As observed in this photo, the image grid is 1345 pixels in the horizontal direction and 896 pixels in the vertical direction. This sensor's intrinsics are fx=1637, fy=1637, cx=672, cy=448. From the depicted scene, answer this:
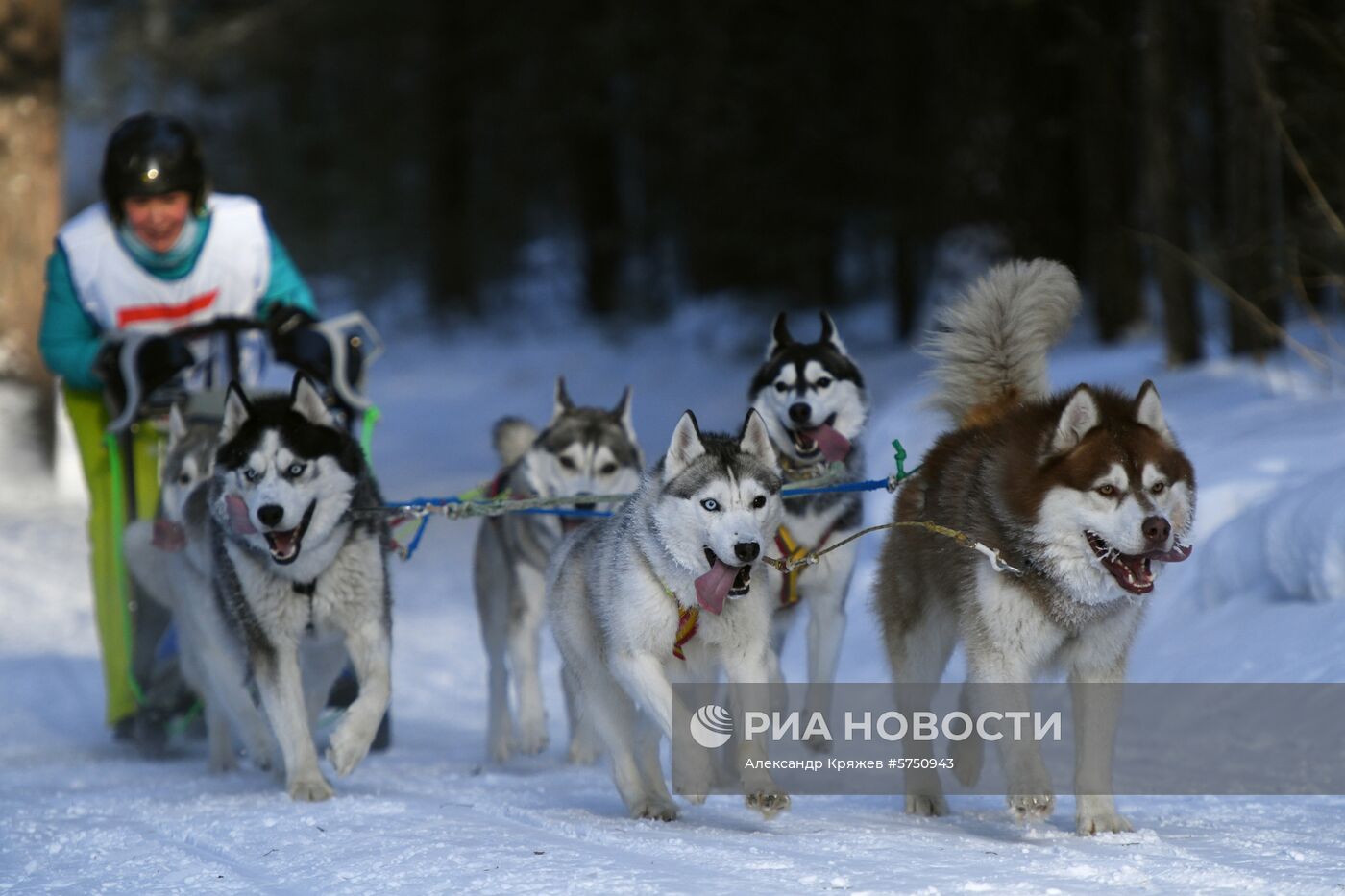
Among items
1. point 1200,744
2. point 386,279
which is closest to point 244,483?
point 1200,744

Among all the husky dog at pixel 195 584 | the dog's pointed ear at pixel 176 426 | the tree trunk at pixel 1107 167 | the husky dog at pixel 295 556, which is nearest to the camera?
the husky dog at pixel 295 556

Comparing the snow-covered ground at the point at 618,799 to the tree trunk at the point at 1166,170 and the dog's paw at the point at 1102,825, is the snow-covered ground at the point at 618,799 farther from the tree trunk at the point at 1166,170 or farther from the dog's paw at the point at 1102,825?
the tree trunk at the point at 1166,170

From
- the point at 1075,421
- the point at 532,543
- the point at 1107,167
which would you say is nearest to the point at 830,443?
the point at 532,543

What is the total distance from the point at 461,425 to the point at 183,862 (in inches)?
605

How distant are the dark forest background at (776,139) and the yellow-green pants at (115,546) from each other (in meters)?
4.79

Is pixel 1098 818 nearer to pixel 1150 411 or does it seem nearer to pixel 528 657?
pixel 1150 411

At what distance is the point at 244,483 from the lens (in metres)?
4.98

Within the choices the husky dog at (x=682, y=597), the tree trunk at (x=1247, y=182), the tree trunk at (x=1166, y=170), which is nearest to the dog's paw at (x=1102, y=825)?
the husky dog at (x=682, y=597)

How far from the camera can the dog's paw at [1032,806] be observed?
13.0ft

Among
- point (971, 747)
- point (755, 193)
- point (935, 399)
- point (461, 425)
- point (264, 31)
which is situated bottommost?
point (971, 747)

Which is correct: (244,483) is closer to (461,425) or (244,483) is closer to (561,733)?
(561,733)

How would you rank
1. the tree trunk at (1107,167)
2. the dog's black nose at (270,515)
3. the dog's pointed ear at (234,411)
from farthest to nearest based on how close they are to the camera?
the tree trunk at (1107,167) → the dog's pointed ear at (234,411) → the dog's black nose at (270,515)

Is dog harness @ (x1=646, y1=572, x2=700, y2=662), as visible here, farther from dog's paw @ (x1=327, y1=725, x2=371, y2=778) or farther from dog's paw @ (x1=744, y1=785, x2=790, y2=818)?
dog's paw @ (x1=327, y1=725, x2=371, y2=778)

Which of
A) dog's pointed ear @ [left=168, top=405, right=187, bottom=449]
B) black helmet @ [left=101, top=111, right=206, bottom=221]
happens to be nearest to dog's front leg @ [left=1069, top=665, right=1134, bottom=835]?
dog's pointed ear @ [left=168, top=405, right=187, bottom=449]
